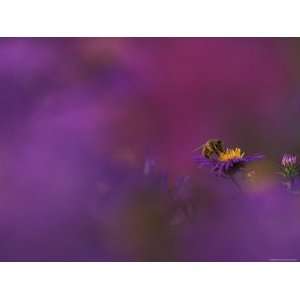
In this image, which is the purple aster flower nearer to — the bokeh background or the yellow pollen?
the bokeh background

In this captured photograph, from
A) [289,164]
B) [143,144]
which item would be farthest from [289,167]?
[143,144]

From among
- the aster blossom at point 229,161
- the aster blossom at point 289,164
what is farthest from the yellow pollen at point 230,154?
the aster blossom at point 289,164

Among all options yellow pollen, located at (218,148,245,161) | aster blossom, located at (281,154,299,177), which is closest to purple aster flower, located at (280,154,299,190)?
aster blossom, located at (281,154,299,177)

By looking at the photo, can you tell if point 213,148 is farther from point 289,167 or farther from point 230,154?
point 289,167

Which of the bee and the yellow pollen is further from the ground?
the bee
